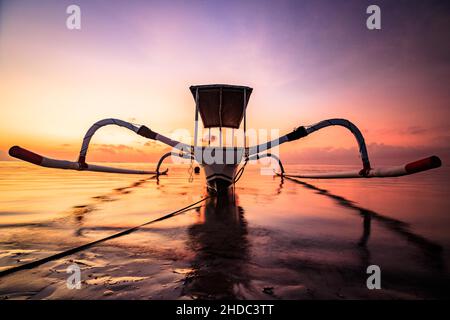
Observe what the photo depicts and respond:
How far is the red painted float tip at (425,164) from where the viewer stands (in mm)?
4755

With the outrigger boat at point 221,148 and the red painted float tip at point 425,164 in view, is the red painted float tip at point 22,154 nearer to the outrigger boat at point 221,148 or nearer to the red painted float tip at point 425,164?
the outrigger boat at point 221,148

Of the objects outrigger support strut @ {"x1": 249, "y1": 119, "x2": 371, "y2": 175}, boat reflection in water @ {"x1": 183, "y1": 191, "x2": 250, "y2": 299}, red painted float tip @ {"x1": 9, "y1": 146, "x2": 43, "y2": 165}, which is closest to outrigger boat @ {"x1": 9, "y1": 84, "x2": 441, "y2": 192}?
outrigger support strut @ {"x1": 249, "y1": 119, "x2": 371, "y2": 175}

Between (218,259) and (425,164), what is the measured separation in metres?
5.40

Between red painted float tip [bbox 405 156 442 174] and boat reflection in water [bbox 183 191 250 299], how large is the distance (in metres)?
4.43

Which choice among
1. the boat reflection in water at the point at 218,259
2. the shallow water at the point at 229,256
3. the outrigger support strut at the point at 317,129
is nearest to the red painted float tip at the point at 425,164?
the shallow water at the point at 229,256

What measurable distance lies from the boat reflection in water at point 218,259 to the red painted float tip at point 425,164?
4431 mm

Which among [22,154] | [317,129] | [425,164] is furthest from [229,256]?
[317,129]

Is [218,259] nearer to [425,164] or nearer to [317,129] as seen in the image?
[425,164]

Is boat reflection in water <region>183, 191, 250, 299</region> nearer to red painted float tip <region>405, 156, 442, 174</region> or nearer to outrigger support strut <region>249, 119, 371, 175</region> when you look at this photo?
red painted float tip <region>405, 156, 442, 174</region>
